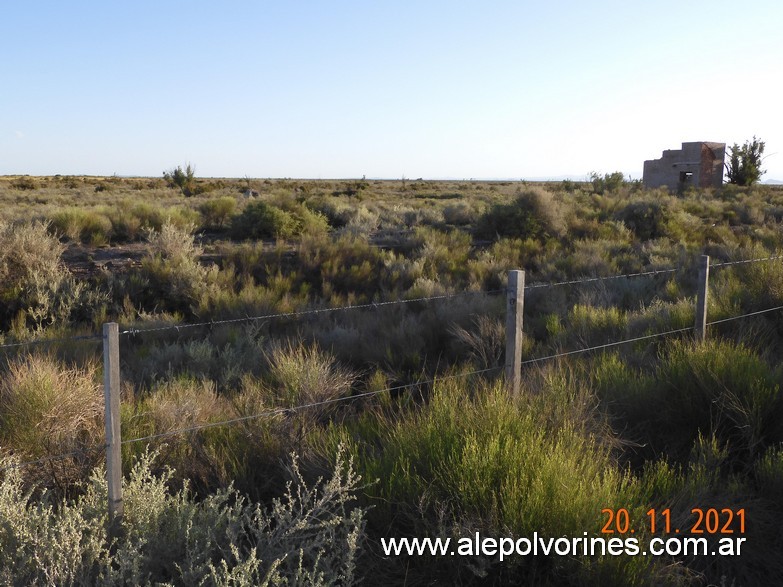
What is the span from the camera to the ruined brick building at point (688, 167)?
41.9 m

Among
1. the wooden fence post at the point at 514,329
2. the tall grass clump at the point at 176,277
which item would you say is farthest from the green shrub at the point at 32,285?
the wooden fence post at the point at 514,329

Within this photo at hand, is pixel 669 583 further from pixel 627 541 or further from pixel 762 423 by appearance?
pixel 762 423

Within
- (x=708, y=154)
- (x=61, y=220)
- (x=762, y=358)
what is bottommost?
(x=762, y=358)

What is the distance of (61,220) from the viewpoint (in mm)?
16625

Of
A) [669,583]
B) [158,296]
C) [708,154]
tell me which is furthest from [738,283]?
[708,154]

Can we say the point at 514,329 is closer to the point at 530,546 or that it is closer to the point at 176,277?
the point at 530,546

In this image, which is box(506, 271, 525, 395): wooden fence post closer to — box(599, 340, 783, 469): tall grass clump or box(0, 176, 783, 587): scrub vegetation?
box(0, 176, 783, 587): scrub vegetation

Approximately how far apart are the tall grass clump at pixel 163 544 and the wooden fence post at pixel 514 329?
→ 95.9 inches

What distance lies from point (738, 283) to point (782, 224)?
48.2 ft

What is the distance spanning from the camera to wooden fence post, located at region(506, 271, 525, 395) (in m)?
6.00

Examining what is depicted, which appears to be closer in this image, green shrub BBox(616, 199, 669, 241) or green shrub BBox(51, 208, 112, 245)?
green shrub BBox(51, 208, 112, 245)

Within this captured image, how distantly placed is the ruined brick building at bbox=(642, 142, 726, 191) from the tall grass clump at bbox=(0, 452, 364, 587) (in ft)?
135
